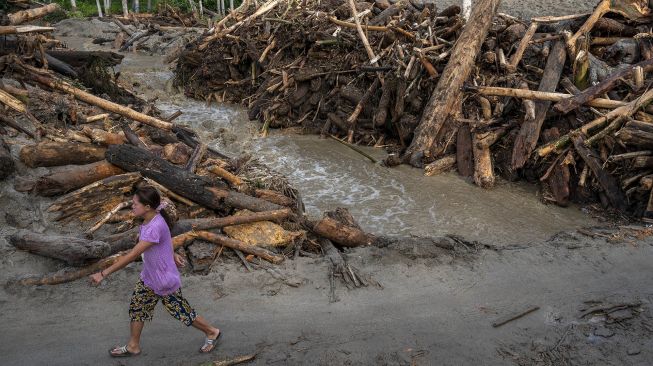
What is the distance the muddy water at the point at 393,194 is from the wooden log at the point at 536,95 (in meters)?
1.75

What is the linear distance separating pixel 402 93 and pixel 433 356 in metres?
7.93

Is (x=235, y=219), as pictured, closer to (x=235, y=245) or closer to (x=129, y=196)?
(x=235, y=245)

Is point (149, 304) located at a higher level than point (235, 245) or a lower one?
higher

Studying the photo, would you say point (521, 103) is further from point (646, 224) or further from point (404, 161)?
point (646, 224)

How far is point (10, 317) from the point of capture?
189 inches

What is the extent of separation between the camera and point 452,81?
1089 centimetres

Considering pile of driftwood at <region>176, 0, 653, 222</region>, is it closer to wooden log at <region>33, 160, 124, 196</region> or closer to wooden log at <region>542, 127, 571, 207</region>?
wooden log at <region>542, 127, 571, 207</region>

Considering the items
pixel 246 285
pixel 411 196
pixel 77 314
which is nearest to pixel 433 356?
pixel 246 285

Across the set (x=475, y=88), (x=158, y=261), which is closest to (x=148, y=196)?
(x=158, y=261)

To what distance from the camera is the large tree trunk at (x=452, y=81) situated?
10.9 m

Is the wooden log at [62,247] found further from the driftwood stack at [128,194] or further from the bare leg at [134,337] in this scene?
the bare leg at [134,337]

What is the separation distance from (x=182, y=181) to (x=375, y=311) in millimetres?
3261

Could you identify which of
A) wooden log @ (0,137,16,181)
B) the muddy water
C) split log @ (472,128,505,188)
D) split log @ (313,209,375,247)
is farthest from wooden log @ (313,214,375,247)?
wooden log @ (0,137,16,181)

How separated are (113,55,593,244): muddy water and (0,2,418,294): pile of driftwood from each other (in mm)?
1660
